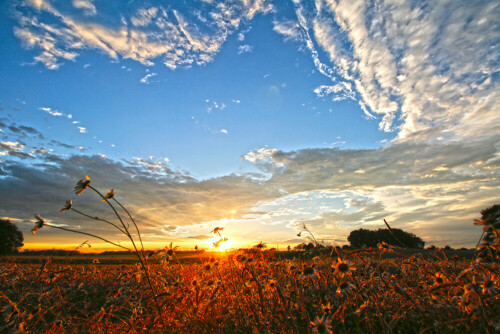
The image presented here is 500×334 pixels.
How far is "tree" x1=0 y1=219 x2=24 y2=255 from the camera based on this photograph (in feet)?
124

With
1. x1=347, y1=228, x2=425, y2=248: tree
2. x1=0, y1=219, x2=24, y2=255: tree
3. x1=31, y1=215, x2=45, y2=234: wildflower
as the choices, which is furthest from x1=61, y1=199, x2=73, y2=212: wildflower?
x1=0, y1=219, x2=24, y2=255: tree

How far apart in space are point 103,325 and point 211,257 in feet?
8.94

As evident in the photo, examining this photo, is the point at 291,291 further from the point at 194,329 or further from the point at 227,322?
the point at 194,329

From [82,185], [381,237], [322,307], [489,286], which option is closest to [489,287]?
[489,286]

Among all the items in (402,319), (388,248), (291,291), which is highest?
(388,248)

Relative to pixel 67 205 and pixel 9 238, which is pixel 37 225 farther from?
pixel 9 238

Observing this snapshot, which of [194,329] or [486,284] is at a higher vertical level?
[486,284]

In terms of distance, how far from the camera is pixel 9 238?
1551 inches

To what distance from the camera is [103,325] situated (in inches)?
123

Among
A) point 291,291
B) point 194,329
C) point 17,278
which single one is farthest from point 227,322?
point 17,278

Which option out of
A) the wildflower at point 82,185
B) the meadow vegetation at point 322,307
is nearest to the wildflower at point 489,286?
the meadow vegetation at point 322,307

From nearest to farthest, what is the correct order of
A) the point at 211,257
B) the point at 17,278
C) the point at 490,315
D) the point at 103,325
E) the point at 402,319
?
the point at 490,315 → the point at 402,319 → the point at 103,325 → the point at 211,257 → the point at 17,278

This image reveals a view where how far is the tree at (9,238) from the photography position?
37.8 m

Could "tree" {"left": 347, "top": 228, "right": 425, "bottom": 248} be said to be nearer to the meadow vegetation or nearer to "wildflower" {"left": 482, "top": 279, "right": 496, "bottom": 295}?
the meadow vegetation
